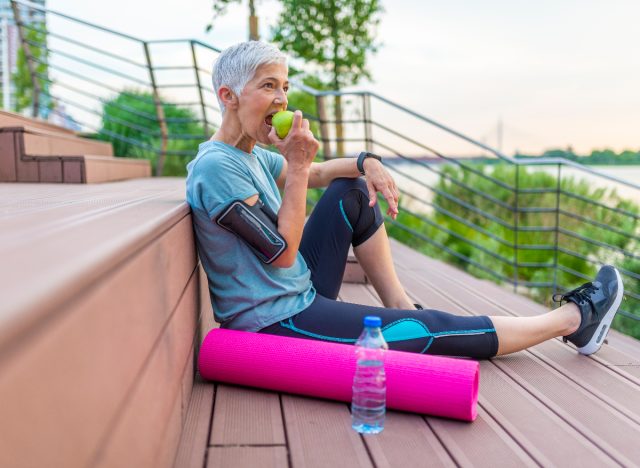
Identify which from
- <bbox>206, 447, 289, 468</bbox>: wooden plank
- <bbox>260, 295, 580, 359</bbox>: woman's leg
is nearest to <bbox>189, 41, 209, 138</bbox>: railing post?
<bbox>260, 295, 580, 359</bbox>: woman's leg

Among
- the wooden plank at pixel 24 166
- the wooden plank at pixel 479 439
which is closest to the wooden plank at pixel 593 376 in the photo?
the wooden plank at pixel 479 439

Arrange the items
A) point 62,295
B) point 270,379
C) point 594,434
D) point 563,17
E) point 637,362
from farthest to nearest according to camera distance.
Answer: point 563,17
point 637,362
point 270,379
point 594,434
point 62,295

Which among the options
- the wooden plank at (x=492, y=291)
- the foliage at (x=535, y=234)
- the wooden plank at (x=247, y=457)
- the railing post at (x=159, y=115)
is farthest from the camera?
the foliage at (x=535, y=234)

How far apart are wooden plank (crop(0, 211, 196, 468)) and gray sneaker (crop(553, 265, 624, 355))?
1591mm

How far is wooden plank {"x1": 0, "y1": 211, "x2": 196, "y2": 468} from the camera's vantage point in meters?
0.48

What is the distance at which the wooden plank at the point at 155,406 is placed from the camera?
800 mm

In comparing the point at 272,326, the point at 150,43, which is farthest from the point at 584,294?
the point at 150,43

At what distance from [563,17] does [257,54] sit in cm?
1506

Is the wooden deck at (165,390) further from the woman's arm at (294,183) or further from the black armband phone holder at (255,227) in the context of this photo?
the woman's arm at (294,183)

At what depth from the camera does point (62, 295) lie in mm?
558

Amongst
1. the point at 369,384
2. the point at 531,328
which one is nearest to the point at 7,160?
the point at 369,384

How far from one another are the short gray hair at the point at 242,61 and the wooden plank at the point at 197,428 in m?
0.83

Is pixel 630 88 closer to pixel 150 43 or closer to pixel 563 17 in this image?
pixel 563 17

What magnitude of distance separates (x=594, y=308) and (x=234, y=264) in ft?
4.04
